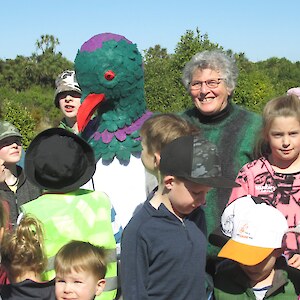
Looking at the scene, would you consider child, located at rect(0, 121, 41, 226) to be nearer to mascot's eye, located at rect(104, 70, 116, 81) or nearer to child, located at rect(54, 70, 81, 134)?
child, located at rect(54, 70, 81, 134)

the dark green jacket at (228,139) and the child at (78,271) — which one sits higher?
the dark green jacket at (228,139)

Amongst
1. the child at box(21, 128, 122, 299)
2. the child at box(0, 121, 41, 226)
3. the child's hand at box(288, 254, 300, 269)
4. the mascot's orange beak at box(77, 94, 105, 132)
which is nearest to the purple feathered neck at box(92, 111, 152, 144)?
the mascot's orange beak at box(77, 94, 105, 132)

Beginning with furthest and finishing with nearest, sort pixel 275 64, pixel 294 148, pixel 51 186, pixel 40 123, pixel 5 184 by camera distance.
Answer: pixel 275 64, pixel 40 123, pixel 5 184, pixel 294 148, pixel 51 186

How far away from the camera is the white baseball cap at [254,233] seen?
2105 millimetres

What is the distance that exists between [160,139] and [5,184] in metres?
1.66

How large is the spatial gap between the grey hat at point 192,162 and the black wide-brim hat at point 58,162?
440mm

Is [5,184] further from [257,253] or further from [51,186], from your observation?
[257,253]

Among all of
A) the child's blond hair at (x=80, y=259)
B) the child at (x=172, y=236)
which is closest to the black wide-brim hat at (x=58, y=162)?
the child's blond hair at (x=80, y=259)

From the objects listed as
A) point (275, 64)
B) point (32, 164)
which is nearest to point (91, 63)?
point (32, 164)

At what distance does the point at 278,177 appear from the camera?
2602mm

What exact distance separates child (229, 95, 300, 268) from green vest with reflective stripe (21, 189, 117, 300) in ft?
2.12

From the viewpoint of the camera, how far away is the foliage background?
11.4 metres

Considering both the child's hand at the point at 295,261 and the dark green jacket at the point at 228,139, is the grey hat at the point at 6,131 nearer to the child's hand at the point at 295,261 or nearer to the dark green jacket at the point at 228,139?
the dark green jacket at the point at 228,139

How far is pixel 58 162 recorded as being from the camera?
231 cm
